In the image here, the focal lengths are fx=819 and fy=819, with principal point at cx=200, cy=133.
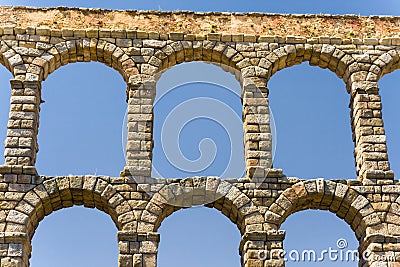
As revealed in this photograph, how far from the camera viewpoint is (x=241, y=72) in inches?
747

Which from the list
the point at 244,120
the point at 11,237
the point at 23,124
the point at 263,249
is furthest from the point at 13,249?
the point at 244,120

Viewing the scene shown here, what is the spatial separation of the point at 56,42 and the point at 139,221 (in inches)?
191

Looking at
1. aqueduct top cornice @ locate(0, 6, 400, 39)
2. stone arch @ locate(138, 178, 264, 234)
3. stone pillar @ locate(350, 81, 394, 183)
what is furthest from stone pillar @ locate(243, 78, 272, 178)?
stone pillar @ locate(350, 81, 394, 183)

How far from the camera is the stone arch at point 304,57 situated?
62.6 ft

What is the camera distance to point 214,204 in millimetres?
17703

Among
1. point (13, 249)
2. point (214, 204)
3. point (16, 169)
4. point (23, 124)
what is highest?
point (23, 124)

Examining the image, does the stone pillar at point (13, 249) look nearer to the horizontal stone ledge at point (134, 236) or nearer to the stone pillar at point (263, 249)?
the horizontal stone ledge at point (134, 236)

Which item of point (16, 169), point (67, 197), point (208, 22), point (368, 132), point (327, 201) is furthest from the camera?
point (208, 22)

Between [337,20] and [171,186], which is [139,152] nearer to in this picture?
[171,186]

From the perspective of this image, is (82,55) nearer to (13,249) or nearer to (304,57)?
(13,249)

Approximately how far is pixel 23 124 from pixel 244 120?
193 inches

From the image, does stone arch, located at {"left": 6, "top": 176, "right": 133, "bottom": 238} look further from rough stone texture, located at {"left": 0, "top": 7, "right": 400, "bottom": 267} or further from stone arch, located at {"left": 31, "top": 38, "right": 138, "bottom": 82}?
stone arch, located at {"left": 31, "top": 38, "right": 138, "bottom": 82}

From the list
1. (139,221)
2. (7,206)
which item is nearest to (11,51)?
(7,206)

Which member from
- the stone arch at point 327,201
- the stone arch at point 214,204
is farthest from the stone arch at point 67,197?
the stone arch at point 327,201
